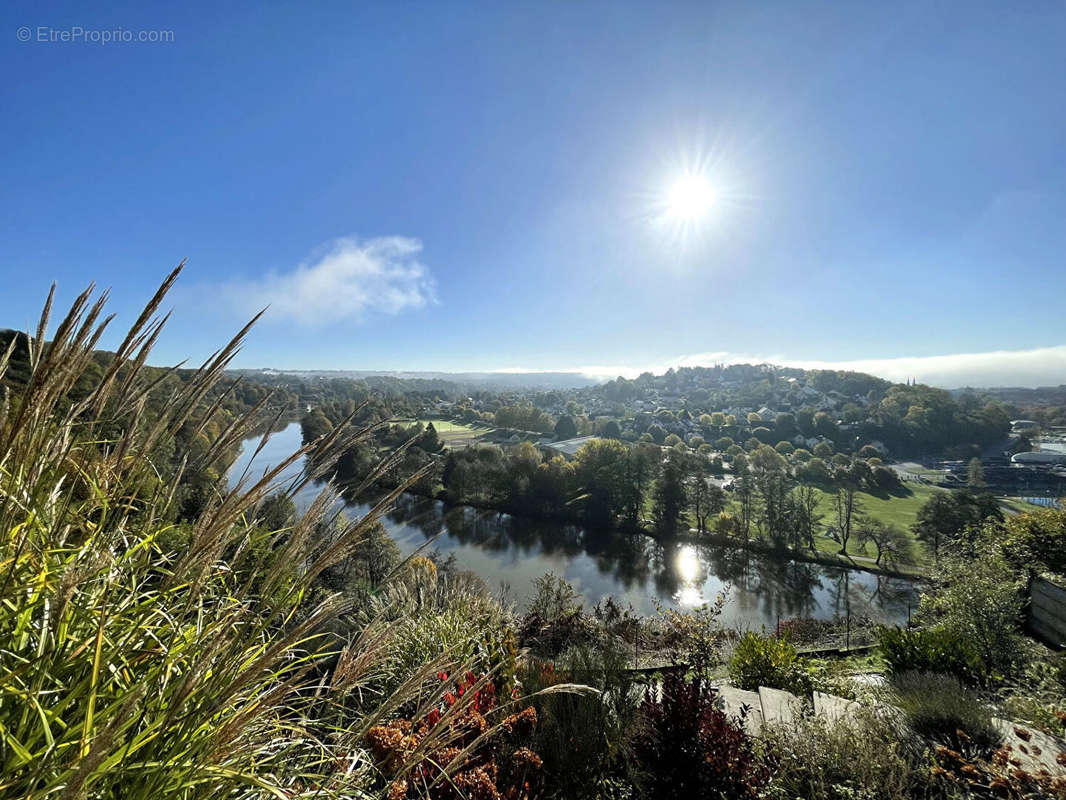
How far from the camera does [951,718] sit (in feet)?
10.3

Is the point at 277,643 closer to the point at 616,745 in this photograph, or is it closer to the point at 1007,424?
the point at 616,745

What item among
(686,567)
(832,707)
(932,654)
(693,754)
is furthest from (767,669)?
(686,567)

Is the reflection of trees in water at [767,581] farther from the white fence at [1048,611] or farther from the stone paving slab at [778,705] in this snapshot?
the stone paving slab at [778,705]

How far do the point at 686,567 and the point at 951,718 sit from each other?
74.3ft

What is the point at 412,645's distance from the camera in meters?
3.08

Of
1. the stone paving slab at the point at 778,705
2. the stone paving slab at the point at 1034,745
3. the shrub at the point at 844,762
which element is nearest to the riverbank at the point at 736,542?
the stone paving slab at the point at 778,705

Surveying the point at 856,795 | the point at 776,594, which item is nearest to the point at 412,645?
the point at 856,795

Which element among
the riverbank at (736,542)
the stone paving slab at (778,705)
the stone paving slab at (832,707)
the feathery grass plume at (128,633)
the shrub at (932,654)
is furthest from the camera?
the riverbank at (736,542)

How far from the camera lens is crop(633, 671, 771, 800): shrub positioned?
2365 mm

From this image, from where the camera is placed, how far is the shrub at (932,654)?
502cm

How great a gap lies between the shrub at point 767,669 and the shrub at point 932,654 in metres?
1.26

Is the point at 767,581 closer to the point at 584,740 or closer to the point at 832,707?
the point at 832,707

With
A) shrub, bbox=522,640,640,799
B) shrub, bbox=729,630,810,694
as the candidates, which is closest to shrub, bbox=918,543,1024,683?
shrub, bbox=729,630,810,694

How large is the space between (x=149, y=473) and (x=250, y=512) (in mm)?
451
